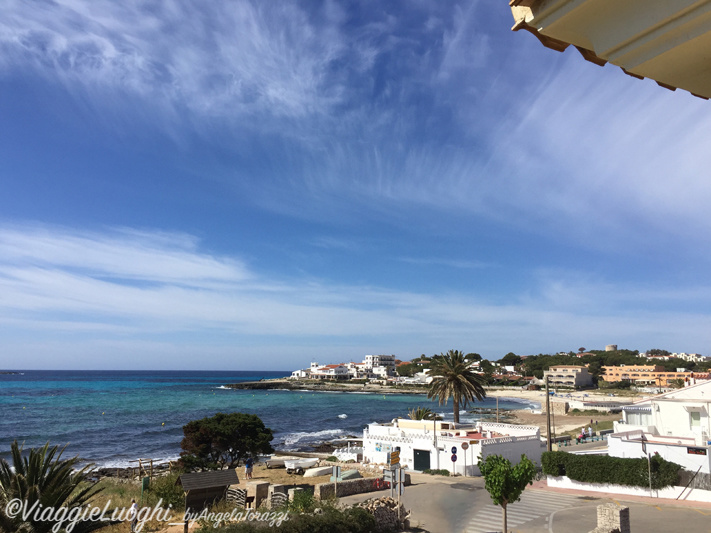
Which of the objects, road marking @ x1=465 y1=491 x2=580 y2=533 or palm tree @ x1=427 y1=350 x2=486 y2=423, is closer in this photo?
road marking @ x1=465 y1=491 x2=580 y2=533

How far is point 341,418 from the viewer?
302 feet

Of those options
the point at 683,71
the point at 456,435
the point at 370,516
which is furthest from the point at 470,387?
the point at 683,71

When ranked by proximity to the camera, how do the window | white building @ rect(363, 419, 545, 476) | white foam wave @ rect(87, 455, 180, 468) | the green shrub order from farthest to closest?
white foam wave @ rect(87, 455, 180, 468) < the window < white building @ rect(363, 419, 545, 476) < the green shrub

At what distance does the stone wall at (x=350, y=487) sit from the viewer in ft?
81.5

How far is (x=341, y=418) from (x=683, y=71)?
309ft

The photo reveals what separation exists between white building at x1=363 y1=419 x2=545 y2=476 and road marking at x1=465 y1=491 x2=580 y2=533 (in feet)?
22.3

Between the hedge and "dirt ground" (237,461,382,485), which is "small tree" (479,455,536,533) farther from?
"dirt ground" (237,461,382,485)

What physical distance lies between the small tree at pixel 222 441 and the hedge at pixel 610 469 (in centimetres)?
2212

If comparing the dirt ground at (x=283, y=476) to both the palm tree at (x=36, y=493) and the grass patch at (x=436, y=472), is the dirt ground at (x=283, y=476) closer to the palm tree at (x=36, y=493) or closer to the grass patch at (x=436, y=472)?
the grass patch at (x=436, y=472)

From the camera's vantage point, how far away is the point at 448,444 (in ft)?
117

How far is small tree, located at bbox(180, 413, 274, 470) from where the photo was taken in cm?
3678
